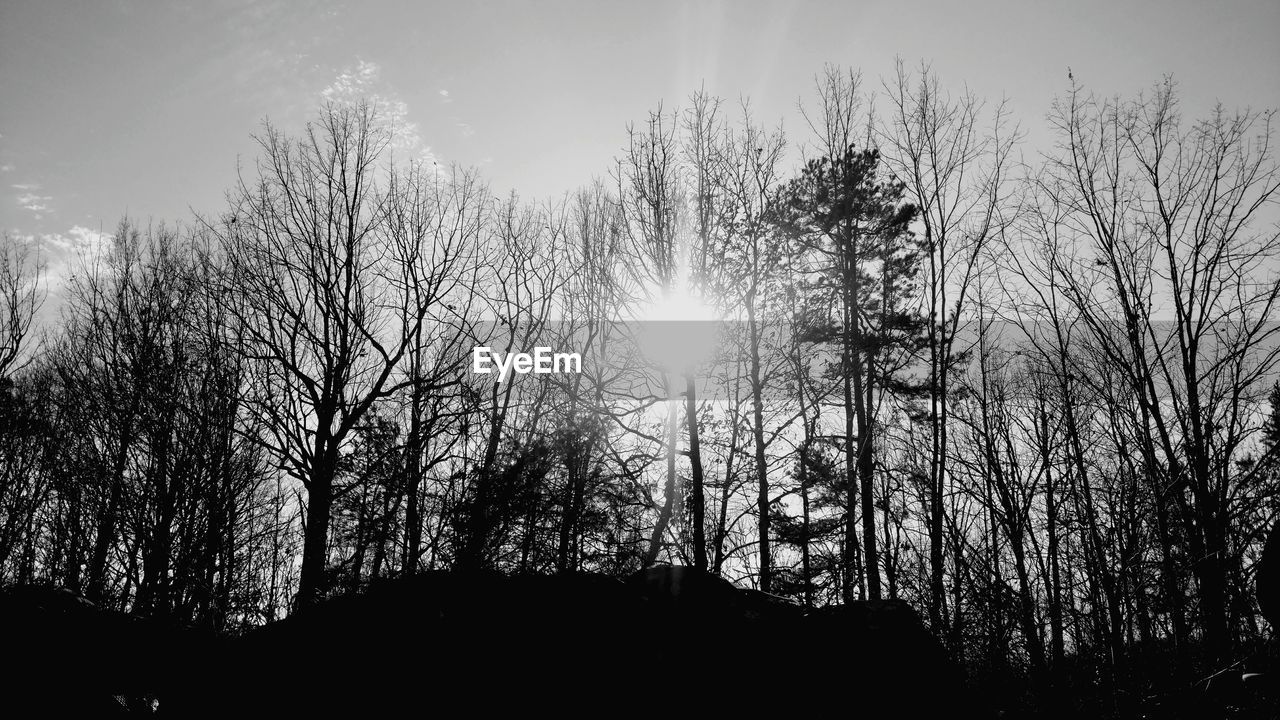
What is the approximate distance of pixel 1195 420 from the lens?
6262mm

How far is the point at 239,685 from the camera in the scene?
5.70 metres

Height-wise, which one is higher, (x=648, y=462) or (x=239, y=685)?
(x=648, y=462)

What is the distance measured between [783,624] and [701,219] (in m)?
8.12

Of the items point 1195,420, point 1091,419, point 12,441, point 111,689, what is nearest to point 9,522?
point 12,441

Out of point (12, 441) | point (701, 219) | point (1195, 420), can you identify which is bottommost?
point (1195, 420)

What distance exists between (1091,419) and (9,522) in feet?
82.5

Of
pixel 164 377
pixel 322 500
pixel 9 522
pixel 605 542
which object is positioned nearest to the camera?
pixel 322 500

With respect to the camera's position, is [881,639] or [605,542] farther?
[605,542]

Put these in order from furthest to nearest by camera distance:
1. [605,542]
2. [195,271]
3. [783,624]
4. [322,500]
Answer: [605,542], [195,271], [322,500], [783,624]

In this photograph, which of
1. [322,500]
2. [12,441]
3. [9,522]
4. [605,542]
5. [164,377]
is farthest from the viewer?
[12,441]

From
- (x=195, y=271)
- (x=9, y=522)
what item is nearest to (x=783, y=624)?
(x=195, y=271)

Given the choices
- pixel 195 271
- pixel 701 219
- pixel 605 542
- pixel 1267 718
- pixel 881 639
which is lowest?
pixel 1267 718

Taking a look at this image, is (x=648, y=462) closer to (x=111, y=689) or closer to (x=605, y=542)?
(x=605, y=542)

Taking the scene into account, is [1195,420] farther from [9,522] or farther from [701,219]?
[9,522]
